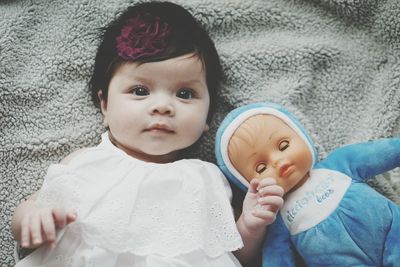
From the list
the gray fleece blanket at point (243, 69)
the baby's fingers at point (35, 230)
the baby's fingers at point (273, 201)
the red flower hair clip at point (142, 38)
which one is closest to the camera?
the baby's fingers at point (35, 230)

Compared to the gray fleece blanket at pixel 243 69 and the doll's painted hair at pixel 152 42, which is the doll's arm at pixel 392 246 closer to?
the gray fleece blanket at pixel 243 69

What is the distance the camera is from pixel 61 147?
130 centimetres

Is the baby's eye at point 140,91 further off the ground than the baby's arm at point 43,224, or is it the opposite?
the baby's eye at point 140,91

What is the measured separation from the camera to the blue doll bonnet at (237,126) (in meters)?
1.16

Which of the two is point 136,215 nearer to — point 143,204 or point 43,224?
point 143,204

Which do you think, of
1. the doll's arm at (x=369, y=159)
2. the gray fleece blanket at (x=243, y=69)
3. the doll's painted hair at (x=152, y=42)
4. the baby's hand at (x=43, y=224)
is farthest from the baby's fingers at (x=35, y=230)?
the doll's arm at (x=369, y=159)

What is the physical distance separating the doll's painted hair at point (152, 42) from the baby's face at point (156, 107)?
0.07 feet

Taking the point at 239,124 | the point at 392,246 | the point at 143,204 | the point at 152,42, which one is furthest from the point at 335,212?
the point at 152,42

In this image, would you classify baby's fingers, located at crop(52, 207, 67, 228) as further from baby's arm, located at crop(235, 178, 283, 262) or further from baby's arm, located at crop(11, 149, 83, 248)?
baby's arm, located at crop(235, 178, 283, 262)

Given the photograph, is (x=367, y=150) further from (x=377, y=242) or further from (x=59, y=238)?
(x=59, y=238)

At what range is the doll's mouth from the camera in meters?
1.12

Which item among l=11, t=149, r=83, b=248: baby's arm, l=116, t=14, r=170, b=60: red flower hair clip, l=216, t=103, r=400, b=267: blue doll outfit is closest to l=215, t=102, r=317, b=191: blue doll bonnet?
l=216, t=103, r=400, b=267: blue doll outfit

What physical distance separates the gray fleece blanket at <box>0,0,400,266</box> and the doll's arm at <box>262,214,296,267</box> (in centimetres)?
22

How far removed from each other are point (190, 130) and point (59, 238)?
349 millimetres
